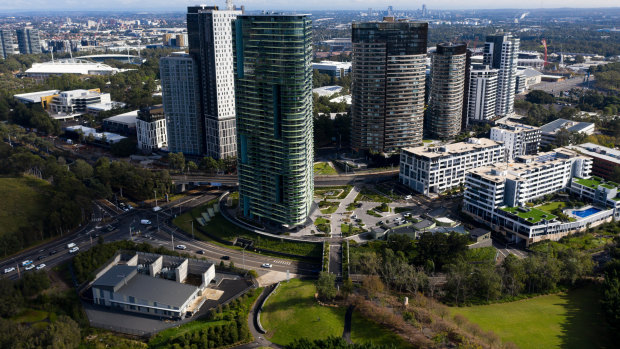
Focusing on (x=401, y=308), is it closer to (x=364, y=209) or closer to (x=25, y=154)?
(x=364, y=209)

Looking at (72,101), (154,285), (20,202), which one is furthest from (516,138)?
(72,101)

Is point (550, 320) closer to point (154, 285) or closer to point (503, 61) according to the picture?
point (154, 285)

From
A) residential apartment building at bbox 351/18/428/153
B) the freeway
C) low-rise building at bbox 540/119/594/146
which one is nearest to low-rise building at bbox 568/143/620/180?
low-rise building at bbox 540/119/594/146

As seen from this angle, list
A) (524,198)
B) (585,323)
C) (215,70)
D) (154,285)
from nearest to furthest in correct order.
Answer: (585,323) < (154,285) < (524,198) < (215,70)

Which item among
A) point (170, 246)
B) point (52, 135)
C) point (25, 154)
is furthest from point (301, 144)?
point (52, 135)

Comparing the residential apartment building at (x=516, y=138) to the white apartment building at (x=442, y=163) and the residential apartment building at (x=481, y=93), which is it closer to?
the white apartment building at (x=442, y=163)

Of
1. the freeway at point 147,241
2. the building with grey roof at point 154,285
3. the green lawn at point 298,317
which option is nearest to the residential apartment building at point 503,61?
the freeway at point 147,241
